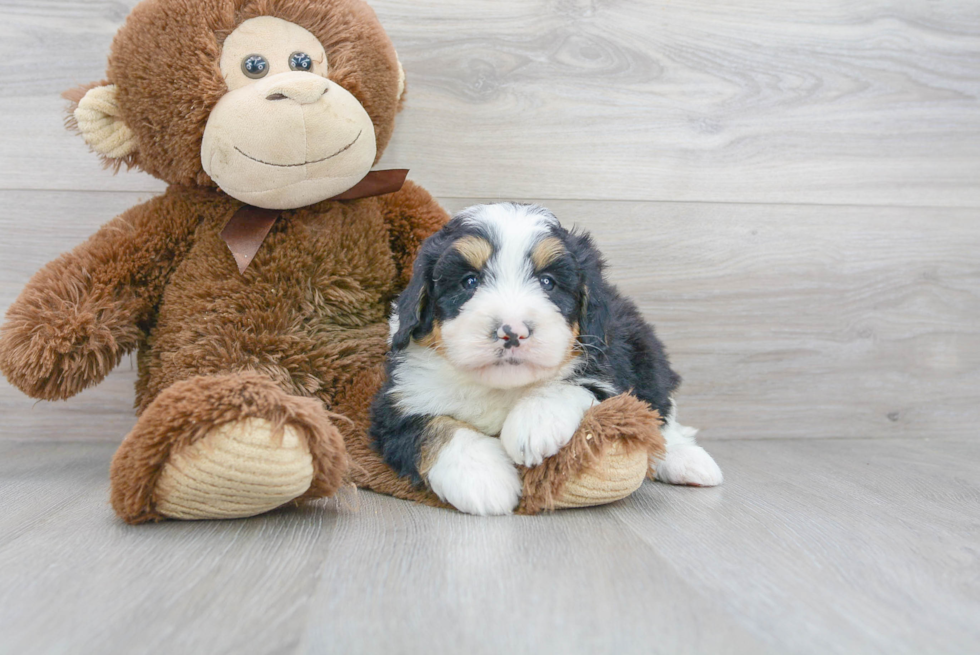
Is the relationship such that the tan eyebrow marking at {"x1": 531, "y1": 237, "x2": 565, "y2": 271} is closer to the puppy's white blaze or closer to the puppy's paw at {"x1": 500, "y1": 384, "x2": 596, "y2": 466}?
the puppy's paw at {"x1": 500, "y1": 384, "x2": 596, "y2": 466}

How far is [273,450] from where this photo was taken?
1315 millimetres

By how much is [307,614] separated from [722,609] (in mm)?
590

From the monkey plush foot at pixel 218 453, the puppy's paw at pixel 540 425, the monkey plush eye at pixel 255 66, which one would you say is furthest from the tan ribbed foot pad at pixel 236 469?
the monkey plush eye at pixel 255 66

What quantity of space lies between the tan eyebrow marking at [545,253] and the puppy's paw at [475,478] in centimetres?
38

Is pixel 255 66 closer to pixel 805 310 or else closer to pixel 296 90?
pixel 296 90

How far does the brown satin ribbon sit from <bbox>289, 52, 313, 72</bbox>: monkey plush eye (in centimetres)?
29

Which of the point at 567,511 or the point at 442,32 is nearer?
the point at 567,511

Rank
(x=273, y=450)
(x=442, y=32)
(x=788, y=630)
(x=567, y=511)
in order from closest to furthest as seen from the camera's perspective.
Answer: (x=788, y=630)
(x=273, y=450)
(x=567, y=511)
(x=442, y=32)

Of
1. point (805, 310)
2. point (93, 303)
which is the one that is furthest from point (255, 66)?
point (805, 310)

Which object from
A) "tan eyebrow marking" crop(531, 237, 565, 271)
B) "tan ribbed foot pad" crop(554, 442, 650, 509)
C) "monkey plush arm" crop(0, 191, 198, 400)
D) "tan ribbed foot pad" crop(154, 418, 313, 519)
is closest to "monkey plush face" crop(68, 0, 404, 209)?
"monkey plush arm" crop(0, 191, 198, 400)

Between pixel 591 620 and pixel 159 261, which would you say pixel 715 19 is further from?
pixel 591 620

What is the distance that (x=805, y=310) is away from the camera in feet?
8.09

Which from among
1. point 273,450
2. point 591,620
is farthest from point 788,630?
point 273,450

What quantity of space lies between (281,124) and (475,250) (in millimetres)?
501
